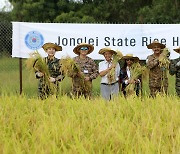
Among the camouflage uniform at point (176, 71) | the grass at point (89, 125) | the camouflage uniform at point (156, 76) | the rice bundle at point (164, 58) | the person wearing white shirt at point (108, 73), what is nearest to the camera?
the grass at point (89, 125)

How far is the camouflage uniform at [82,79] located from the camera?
6383 millimetres

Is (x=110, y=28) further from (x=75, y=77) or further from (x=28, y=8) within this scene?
(x=28, y=8)

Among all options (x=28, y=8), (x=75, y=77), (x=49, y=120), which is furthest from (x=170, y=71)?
(x=28, y=8)

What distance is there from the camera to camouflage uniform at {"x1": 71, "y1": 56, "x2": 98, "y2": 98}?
6383 millimetres

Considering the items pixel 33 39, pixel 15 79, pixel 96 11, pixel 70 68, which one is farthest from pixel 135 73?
pixel 96 11

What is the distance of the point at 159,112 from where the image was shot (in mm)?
3736

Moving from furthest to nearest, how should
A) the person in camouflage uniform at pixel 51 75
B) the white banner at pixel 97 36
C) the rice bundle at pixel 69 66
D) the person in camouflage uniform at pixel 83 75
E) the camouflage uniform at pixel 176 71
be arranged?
the white banner at pixel 97 36, the camouflage uniform at pixel 176 71, the person in camouflage uniform at pixel 83 75, the rice bundle at pixel 69 66, the person in camouflage uniform at pixel 51 75

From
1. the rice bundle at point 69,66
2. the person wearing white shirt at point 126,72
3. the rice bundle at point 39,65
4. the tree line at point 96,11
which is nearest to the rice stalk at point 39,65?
the rice bundle at point 39,65

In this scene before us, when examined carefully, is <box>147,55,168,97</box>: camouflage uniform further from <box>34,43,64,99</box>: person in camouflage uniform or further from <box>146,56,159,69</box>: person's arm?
<box>34,43,64,99</box>: person in camouflage uniform

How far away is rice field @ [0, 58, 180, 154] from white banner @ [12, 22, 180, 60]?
153 inches

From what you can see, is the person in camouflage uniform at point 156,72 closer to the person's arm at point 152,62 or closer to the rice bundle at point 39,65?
the person's arm at point 152,62

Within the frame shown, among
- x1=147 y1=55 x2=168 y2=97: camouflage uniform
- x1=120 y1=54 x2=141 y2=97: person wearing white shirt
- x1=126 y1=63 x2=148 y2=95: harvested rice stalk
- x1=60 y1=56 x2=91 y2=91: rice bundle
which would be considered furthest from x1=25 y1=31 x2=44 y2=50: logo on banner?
x1=147 y1=55 x2=168 y2=97: camouflage uniform

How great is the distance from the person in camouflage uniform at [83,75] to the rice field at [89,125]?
1882 mm

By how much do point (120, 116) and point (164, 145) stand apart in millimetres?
936
